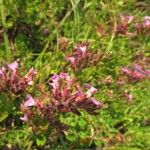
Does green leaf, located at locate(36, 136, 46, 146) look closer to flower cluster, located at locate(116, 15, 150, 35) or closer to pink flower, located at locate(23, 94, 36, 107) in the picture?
pink flower, located at locate(23, 94, 36, 107)

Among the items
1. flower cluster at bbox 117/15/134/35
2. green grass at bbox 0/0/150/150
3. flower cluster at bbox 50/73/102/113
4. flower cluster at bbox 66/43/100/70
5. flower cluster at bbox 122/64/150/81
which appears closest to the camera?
flower cluster at bbox 50/73/102/113

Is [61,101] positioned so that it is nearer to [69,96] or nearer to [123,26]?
[69,96]

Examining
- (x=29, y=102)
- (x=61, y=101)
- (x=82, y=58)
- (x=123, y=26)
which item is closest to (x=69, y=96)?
(x=61, y=101)

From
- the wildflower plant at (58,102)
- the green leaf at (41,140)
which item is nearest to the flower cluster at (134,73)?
the wildflower plant at (58,102)

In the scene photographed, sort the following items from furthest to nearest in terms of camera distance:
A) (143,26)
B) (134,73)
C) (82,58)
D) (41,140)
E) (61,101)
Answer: (143,26) < (134,73) < (82,58) < (41,140) < (61,101)

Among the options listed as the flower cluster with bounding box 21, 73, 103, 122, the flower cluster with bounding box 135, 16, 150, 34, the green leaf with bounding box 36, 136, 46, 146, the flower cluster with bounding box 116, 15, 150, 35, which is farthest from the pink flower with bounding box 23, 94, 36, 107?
the flower cluster with bounding box 135, 16, 150, 34

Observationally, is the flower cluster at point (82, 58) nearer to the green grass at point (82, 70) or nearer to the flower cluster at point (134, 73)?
the green grass at point (82, 70)
